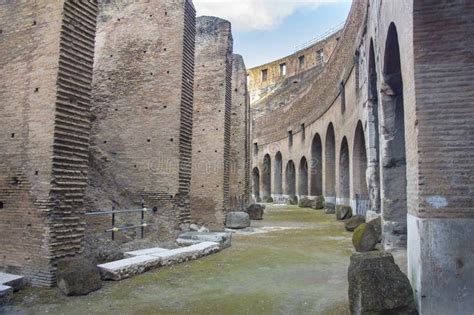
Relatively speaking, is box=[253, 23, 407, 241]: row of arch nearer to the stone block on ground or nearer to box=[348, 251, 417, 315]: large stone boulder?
box=[348, 251, 417, 315]: large stone boulder

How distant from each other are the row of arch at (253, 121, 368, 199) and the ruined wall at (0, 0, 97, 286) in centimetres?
1272

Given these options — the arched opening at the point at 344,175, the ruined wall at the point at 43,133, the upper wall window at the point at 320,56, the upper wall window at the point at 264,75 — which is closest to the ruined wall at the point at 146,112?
the ruined wall at the point at 43,133

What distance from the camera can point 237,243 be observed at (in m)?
9.91

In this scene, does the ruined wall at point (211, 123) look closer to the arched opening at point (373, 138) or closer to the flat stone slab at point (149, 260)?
the flat stone slab at point (149, 260)

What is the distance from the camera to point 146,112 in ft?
34.0

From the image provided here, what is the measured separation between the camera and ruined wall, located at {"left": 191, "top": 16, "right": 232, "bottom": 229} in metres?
12.7

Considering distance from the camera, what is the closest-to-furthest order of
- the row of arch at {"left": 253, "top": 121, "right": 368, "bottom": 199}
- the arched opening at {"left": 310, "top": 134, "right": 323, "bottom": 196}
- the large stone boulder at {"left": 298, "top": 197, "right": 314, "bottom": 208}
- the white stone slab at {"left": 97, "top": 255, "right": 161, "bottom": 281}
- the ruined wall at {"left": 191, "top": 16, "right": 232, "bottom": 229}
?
the white stone slab at {"left": 97, "top": 255, "right": 161, "bottom": 281}, the ruined wall at {"left": 191, "top": 16, "right": 232, "bottom": 229}, the row of arch at {"left": 253, "top": 121, "right": 368, "bottom": 199}, the large stone boulder at {"left": 298, "top": 197, "right": 314, "bottom": 208}, the arched opening at {"left": 310, "top": 134, "right": 323, "bottom": 196}

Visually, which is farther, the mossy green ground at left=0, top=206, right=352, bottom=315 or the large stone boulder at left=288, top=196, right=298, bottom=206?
the large stone boulder at left=288, top=196, right=298, bottom=206

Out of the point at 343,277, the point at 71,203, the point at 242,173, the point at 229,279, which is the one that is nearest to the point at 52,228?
the point at 71,203

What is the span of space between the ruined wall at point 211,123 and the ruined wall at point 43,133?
6.84m

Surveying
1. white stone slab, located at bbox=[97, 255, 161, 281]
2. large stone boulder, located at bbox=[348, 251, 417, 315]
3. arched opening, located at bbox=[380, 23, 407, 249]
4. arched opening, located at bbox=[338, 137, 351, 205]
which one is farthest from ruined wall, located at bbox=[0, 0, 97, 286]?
arched opening, located at bbox=[338, 137, 351, 205]

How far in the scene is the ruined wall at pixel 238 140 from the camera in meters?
17.9

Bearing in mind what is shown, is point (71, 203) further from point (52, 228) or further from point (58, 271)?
point (58, 271)

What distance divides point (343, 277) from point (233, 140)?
12.9 meters
